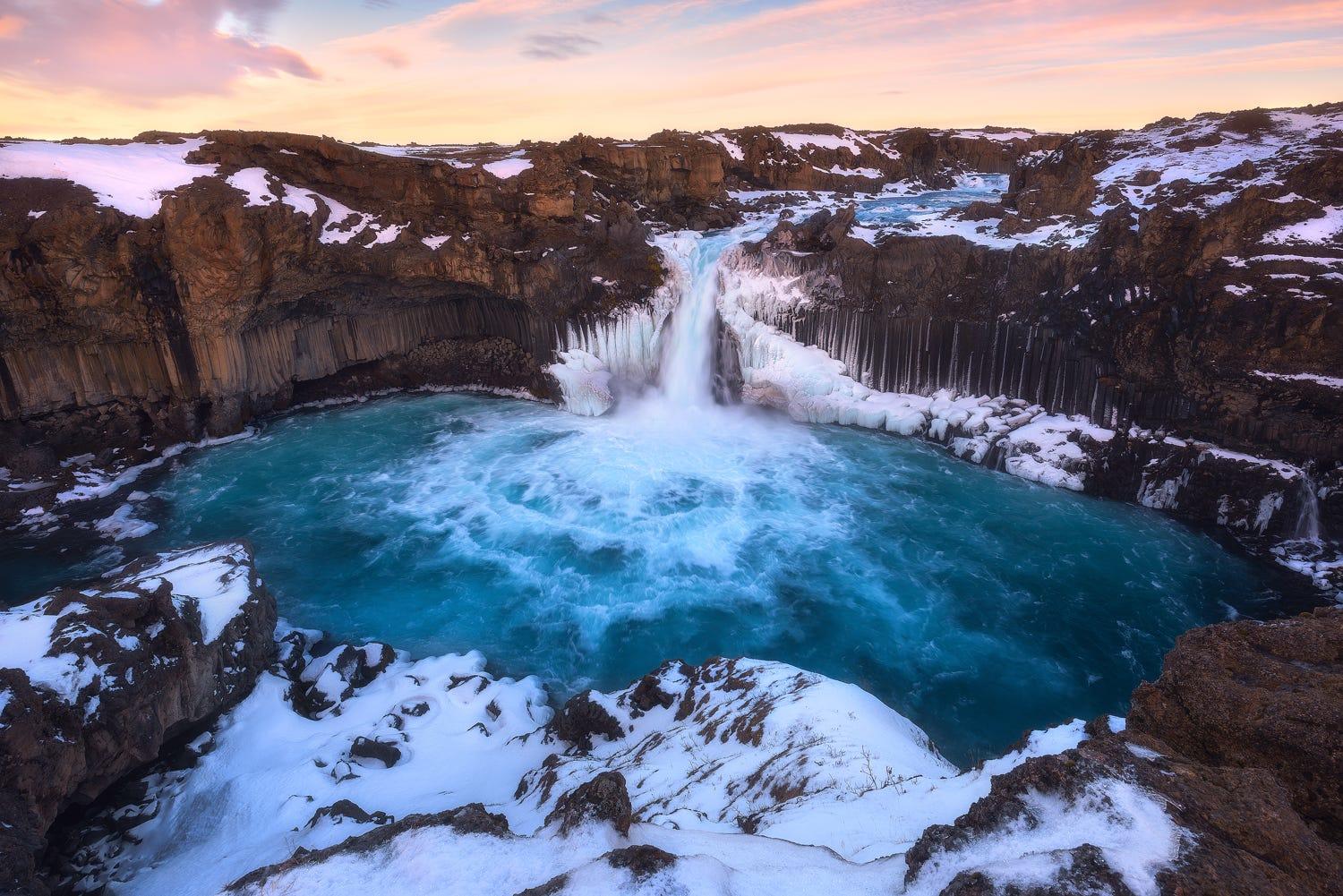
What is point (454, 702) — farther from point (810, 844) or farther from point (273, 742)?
point (810, 844)

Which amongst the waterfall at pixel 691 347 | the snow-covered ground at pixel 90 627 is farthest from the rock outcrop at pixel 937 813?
the waterfall at pixel 691 347

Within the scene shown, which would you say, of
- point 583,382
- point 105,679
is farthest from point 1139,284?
point 105,679

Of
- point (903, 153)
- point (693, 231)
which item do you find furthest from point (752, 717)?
point (903, 153)

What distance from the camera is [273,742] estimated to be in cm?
1032

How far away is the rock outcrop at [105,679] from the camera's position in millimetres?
7633

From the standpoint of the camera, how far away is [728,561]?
54.3 feet

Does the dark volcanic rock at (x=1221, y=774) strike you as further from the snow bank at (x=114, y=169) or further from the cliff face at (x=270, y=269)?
the snow bank at (x=114, y=169)

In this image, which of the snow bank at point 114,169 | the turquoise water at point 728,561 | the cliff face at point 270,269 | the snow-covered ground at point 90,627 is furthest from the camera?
the snow bank at point 114,169

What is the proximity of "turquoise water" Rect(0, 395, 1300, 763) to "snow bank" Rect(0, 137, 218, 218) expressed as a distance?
8539mm

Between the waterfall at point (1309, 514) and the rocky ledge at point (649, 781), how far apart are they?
14.0 metres

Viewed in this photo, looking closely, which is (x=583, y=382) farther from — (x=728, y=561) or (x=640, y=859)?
(x=640, y=859)

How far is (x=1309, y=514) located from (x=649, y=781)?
18515 millimetres

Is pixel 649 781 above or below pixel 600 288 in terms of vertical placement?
below

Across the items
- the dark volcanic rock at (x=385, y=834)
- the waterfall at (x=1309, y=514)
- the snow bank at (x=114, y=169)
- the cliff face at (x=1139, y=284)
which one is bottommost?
the waterfall at (x=1309, y=514)
